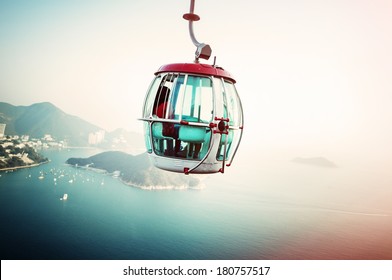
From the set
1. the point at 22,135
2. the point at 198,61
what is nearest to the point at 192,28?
the point at 198,61

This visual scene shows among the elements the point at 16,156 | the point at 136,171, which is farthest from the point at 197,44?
the point at 16,156

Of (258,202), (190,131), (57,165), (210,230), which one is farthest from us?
(57,165)

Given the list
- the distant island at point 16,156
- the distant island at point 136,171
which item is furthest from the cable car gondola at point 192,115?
the distant island at point 16,156

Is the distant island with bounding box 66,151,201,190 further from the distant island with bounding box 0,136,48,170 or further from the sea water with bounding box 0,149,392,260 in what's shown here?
the distant island with bounding box 0,136,48,170

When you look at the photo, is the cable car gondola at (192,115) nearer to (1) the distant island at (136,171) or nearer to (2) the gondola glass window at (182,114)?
(2) the gondola glass window at (182,114)

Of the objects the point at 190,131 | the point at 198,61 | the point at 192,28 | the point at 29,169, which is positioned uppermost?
the point at 192,28

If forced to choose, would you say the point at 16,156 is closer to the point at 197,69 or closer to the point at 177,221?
the point at 177,221

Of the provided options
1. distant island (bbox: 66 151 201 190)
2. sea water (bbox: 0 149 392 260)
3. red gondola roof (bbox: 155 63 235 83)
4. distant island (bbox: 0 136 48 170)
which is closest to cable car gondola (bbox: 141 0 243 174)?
red gondola roof (bbox: 155 63 235 83)

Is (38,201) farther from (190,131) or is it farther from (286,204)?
(190,131)
